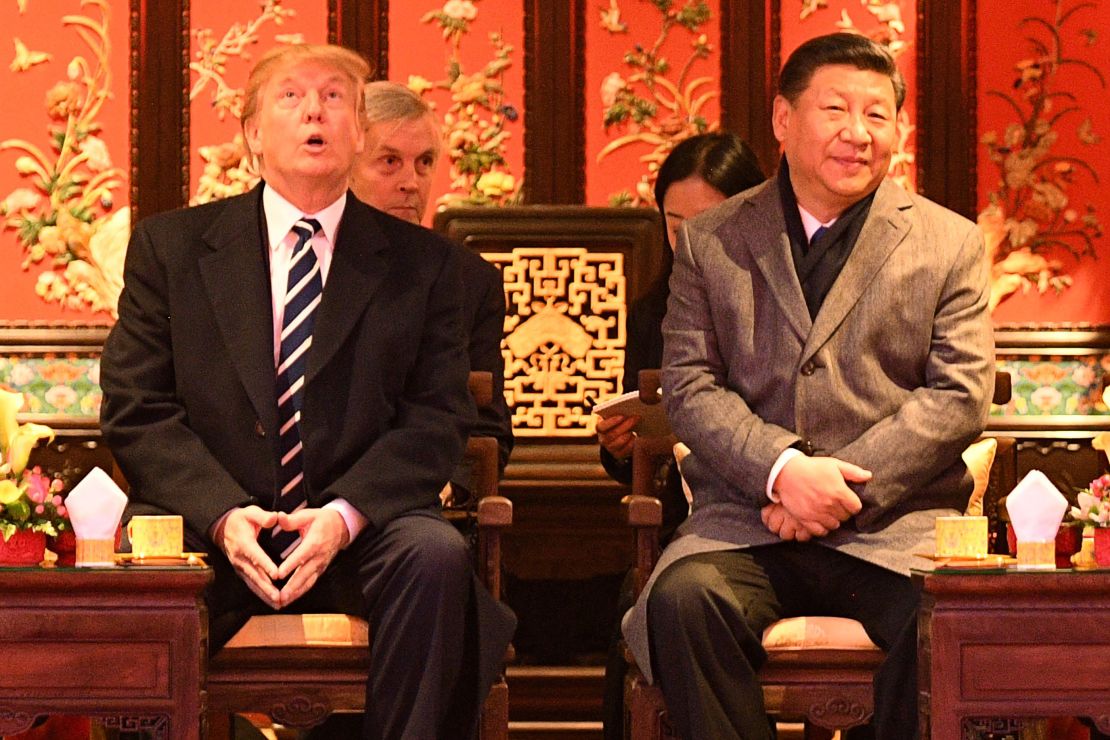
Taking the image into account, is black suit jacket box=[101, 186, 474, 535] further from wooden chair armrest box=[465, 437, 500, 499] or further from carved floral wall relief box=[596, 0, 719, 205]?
carved floral wall relief box=[596, 0, 719, 205]

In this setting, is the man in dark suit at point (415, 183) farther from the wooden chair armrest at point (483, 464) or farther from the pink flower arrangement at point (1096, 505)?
the pink flower arrangement at point (1096, 505)

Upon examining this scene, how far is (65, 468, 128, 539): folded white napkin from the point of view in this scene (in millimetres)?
2836

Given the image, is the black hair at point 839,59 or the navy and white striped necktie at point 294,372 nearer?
the navy and white striped necktie at point 294,372

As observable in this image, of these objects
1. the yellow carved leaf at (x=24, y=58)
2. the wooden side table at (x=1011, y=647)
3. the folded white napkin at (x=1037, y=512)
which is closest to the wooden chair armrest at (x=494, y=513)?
the wooden side table at (x=1011, y=647)

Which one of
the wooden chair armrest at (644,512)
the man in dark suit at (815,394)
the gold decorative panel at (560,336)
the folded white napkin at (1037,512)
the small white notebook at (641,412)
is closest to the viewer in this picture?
the folded white napkin at (1037,512)

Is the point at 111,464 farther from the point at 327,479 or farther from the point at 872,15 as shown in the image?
the point at 872,15

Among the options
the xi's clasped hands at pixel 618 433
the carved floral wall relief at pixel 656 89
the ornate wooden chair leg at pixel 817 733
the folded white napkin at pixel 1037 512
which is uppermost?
the carved floral wall relief at pixel 656 89

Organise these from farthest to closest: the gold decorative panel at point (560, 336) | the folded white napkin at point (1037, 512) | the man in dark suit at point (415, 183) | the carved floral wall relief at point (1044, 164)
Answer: the carved floral wall relief at point (1044, 164)
the gold decorative panel at point (560, 336)
the man in dark suit at point (415, 183)
the folded white napkin at point (1037, 512)

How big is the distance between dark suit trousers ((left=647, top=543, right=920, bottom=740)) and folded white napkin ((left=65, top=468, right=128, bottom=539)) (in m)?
0.89

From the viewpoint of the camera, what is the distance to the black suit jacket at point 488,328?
12.3 feet

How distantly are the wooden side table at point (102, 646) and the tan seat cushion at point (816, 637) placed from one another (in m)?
0.94

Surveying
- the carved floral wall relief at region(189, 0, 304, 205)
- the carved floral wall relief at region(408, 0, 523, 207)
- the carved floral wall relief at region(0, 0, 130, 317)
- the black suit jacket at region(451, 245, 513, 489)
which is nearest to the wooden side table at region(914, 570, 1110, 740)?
the black suit jacket at region(451, 245, 513, 489)

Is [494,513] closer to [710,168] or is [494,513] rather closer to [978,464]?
[978,464]

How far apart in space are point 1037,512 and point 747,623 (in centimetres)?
50
